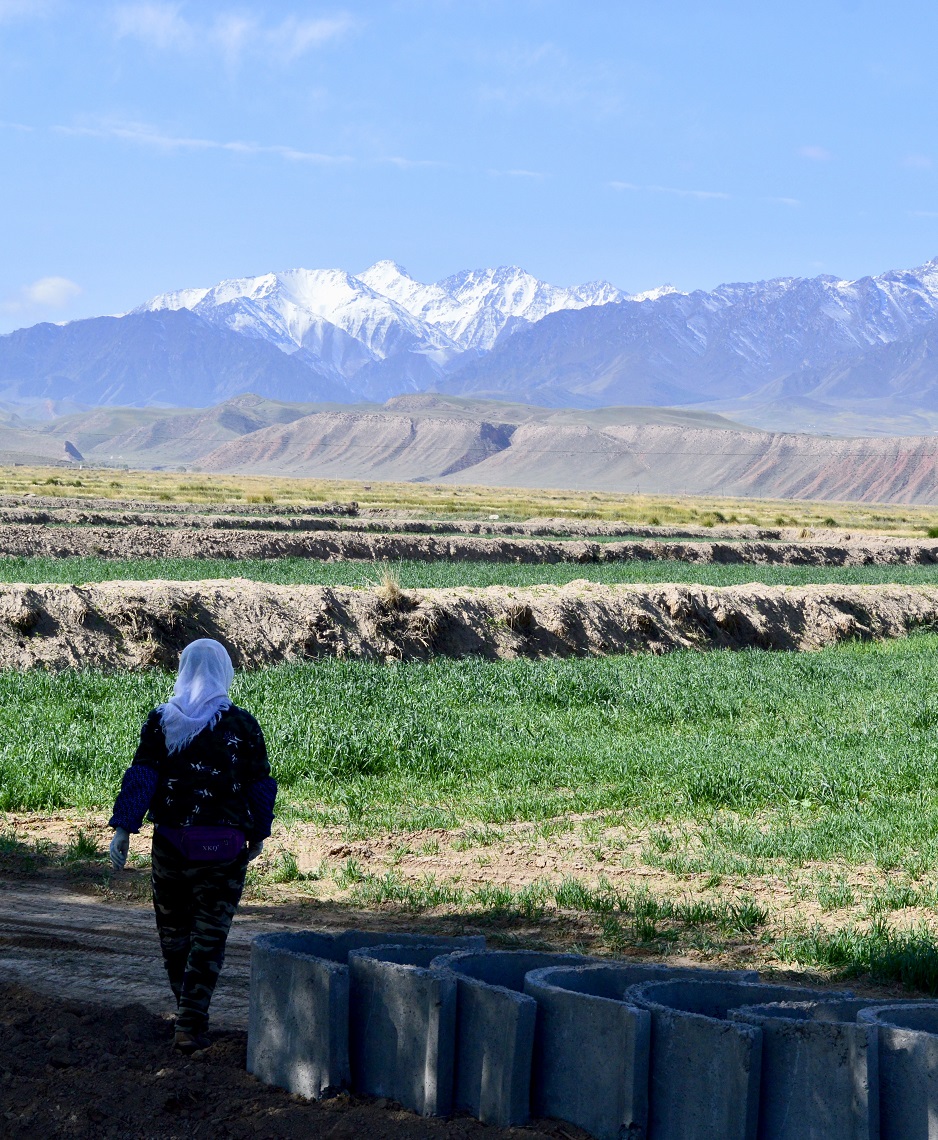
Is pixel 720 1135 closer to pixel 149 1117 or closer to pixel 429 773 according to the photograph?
pixel 149 1117

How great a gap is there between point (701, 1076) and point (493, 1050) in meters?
0.87

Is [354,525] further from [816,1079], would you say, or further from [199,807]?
[816,1079]

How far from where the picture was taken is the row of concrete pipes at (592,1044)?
16.3 ft

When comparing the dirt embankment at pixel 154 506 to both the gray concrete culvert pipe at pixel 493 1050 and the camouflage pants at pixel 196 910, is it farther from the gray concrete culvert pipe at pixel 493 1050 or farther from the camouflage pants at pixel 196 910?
the gray concrete culvert pipe at pixel 493 1050

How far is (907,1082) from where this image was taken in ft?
16.1

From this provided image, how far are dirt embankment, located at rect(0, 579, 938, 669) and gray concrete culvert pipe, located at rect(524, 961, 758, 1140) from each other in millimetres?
14424

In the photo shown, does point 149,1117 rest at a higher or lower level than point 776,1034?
lower

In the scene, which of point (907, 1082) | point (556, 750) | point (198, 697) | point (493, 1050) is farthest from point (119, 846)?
point (556, 750)

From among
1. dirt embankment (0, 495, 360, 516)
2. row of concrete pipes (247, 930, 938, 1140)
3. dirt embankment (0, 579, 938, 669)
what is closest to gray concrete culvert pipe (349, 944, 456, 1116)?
row of concrete pipes (247, 930, 938, 1140)

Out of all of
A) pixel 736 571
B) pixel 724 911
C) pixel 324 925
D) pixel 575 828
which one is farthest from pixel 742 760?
pixel 736 571


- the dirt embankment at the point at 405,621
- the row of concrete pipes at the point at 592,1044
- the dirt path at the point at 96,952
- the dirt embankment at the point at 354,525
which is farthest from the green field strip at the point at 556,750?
the dirt embankment at the point at 354,525

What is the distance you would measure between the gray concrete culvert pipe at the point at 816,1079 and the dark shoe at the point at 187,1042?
8.22 feet

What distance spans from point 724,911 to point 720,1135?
317 centimetres

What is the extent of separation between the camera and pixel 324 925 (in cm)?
819
